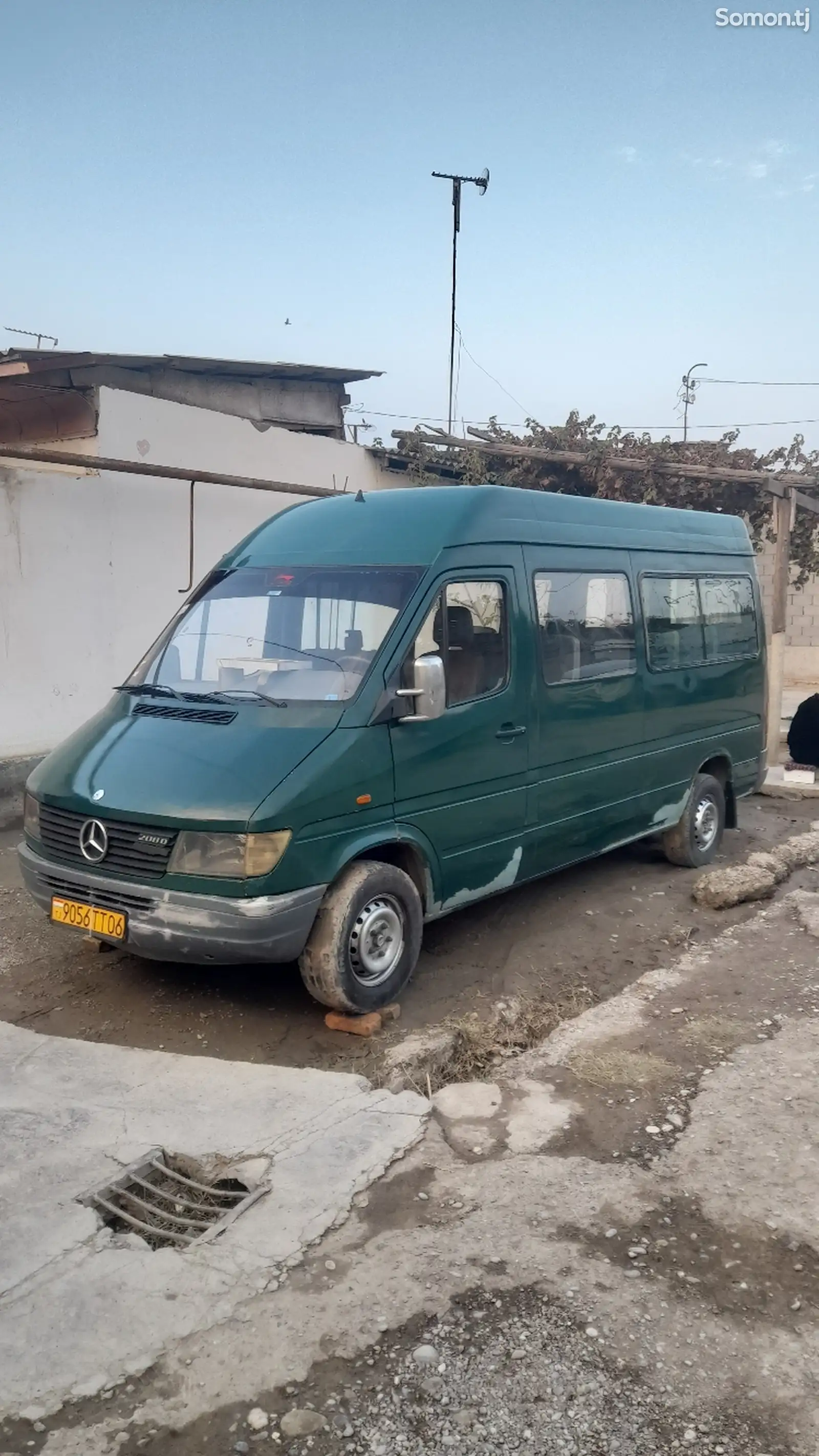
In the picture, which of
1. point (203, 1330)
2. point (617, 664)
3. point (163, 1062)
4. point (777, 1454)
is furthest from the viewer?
point (617, 664)

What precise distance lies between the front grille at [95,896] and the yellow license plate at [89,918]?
20mm

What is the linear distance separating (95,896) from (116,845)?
0.26 meters

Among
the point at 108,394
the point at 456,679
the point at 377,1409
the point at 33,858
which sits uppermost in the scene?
the point at 108,394

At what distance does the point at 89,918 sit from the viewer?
4801mm

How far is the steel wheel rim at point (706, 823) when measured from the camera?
26.2ft

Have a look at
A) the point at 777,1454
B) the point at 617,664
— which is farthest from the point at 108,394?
the point at 777,1454

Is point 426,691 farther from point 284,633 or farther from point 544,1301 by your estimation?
point 544,1301

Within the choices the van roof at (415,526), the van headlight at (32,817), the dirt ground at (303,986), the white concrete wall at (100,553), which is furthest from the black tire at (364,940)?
the white concrete wall at (100,553)

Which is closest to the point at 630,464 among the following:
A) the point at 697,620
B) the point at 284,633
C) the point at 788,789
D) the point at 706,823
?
the point at 788,789

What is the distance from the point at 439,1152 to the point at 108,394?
7.59m

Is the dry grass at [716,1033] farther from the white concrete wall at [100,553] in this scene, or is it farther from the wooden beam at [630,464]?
the wooden beam at [630,464]

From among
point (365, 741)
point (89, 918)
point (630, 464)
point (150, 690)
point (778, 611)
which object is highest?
point (630, 464)

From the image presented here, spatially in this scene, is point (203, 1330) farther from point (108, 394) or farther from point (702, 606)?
point (108, 394)

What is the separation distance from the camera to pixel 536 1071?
459 cm
